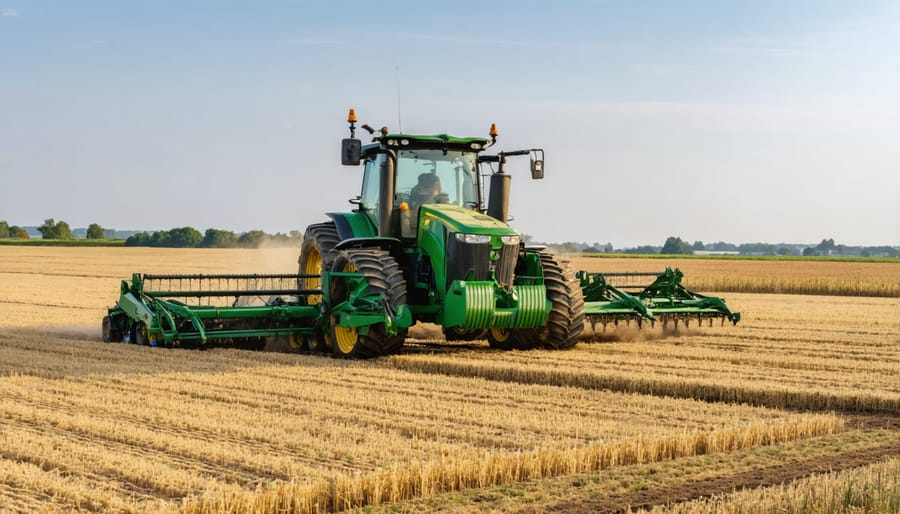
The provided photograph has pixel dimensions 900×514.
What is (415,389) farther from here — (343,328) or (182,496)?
(182,496)

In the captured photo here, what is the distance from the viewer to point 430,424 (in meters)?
8.70

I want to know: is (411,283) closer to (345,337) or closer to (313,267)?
(345,337)

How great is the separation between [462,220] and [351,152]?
5.41 feet

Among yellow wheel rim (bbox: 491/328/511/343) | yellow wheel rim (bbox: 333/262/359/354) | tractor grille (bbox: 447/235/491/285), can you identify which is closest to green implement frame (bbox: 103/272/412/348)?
yellow wheel rim (bbox: 333/262/359/354)

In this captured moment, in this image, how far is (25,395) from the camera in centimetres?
995

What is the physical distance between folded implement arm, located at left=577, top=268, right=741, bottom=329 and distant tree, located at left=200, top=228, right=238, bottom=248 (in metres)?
63.3

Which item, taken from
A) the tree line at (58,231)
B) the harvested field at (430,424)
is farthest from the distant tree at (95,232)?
the harvested field at (430,424)

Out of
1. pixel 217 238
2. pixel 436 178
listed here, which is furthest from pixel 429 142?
pixel 217 238

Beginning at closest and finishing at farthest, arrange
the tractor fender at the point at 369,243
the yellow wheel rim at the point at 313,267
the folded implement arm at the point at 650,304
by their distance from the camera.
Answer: the tractor fender at the point at 369,243, the folded implement arm at the point at 650,304, the yellow wheel rim at the point at 313,267

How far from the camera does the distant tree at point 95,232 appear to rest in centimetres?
9097

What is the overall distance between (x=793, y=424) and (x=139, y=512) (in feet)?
17.5

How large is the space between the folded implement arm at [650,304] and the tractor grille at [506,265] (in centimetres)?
178

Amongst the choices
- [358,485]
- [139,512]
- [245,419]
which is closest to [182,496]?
[139,512]

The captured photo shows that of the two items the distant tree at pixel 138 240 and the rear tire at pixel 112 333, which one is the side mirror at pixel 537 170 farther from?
the distant tree at pixel 138 240
